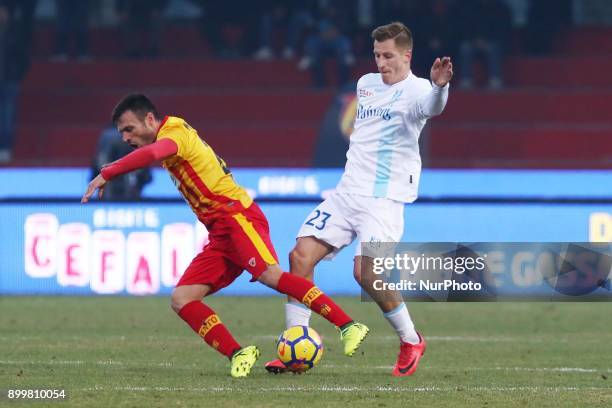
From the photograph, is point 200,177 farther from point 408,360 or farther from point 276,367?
point 408,360

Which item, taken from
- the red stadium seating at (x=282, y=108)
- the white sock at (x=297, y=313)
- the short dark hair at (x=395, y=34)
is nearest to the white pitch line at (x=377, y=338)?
the white sock at (x=297, y=313)

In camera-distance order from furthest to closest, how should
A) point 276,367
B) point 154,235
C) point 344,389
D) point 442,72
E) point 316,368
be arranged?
point 154,235
point 316,368
point 276,367
point 442,72
point 344,389

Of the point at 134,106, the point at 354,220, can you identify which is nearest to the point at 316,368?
the point at 354,220

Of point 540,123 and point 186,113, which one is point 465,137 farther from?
point 186,113

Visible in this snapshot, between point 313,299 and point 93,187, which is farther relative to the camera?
point 313,299

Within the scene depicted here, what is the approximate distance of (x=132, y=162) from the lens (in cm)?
750

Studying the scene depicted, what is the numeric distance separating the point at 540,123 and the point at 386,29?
14.6m

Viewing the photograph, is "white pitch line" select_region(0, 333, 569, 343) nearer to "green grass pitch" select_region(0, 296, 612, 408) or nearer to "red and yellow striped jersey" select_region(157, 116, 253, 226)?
"green grass pitch" select_region(0, 296, 612, 408)

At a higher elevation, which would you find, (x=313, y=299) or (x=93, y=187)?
(x=93, y=187)

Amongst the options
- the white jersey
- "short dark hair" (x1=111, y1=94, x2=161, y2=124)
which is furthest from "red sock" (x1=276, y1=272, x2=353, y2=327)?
"short dark hair" (x1=111, y1=94, x2=161, y2=124)

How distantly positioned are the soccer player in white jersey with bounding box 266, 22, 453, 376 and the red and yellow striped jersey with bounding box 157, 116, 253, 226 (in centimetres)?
50

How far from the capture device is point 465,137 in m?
22.1

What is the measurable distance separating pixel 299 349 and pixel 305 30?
16610 mm

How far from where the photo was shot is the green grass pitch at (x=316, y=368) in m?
7.09
